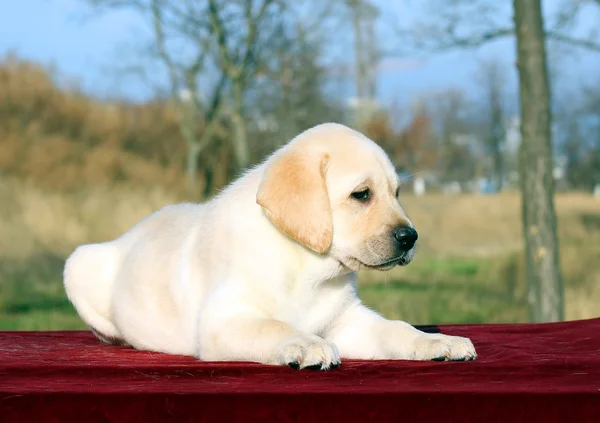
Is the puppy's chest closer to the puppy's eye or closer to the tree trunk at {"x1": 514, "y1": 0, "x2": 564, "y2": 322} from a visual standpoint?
the puppy's eye

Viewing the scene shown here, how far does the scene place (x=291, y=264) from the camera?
338cm

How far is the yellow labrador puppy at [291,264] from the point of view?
10.8ft

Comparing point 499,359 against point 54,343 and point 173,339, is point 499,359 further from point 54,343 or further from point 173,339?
point 54,343

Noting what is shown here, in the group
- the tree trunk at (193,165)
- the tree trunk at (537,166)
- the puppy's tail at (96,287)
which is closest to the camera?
the puppy's tail at (96,287)

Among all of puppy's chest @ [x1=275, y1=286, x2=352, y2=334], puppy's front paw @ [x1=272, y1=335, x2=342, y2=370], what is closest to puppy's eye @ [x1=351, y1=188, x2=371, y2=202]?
puppy's chest @ [x1=275, y1=286, x2=352, y2=334]

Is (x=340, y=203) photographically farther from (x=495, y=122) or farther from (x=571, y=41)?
(x=495, y=122)

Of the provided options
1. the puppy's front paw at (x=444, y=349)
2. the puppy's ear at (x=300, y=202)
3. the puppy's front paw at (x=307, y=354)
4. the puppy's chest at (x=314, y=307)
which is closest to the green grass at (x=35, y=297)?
the puppy's chest at (x=314, y=307)

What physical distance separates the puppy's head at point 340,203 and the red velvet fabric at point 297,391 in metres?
0.46

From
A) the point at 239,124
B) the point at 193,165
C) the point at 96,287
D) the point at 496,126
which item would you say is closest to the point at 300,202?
the point at 96,287

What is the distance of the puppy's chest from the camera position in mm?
3357

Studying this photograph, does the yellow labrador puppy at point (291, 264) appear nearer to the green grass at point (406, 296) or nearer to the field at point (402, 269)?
the field at point (402, 269)

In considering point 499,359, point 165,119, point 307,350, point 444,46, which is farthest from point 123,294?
point 165,119
